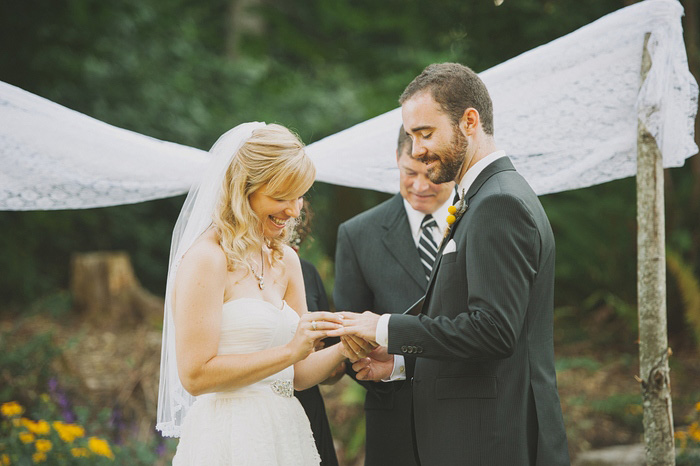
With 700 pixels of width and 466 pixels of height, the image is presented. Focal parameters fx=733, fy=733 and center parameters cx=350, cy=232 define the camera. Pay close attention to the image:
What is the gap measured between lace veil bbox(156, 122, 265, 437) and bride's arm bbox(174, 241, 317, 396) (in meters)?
0.18

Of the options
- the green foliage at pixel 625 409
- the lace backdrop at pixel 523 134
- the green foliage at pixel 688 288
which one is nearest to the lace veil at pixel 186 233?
the lace backdrop at pixel 523 134

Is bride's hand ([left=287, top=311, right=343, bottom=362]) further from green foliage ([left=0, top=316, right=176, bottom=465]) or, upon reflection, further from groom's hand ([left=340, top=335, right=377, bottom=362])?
green foliage ([left=0, top=316, right=176, bottom=465])

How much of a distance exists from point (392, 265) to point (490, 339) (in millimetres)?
1148

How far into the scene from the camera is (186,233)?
3.06 metres

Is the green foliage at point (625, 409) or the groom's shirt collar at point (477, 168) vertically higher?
the groom's shirt collar at point (477, 168)

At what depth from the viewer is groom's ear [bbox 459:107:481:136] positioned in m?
2.80

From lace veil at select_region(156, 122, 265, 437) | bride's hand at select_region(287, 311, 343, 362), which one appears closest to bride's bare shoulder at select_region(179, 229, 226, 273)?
lace veil at select_region(156, 122, 265, 437)

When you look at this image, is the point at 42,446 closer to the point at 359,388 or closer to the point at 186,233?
the point at 186,233

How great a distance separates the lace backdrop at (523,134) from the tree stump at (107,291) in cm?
486

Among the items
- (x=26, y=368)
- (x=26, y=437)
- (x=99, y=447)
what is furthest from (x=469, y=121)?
(x=26, y=368)

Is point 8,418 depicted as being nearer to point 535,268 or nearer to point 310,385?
point 310,385

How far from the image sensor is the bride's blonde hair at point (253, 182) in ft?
9.52

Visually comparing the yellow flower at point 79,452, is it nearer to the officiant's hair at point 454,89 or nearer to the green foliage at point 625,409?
the officiant's hair at point 454,89

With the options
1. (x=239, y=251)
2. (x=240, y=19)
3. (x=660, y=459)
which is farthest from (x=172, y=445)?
(x=240, y=19)
